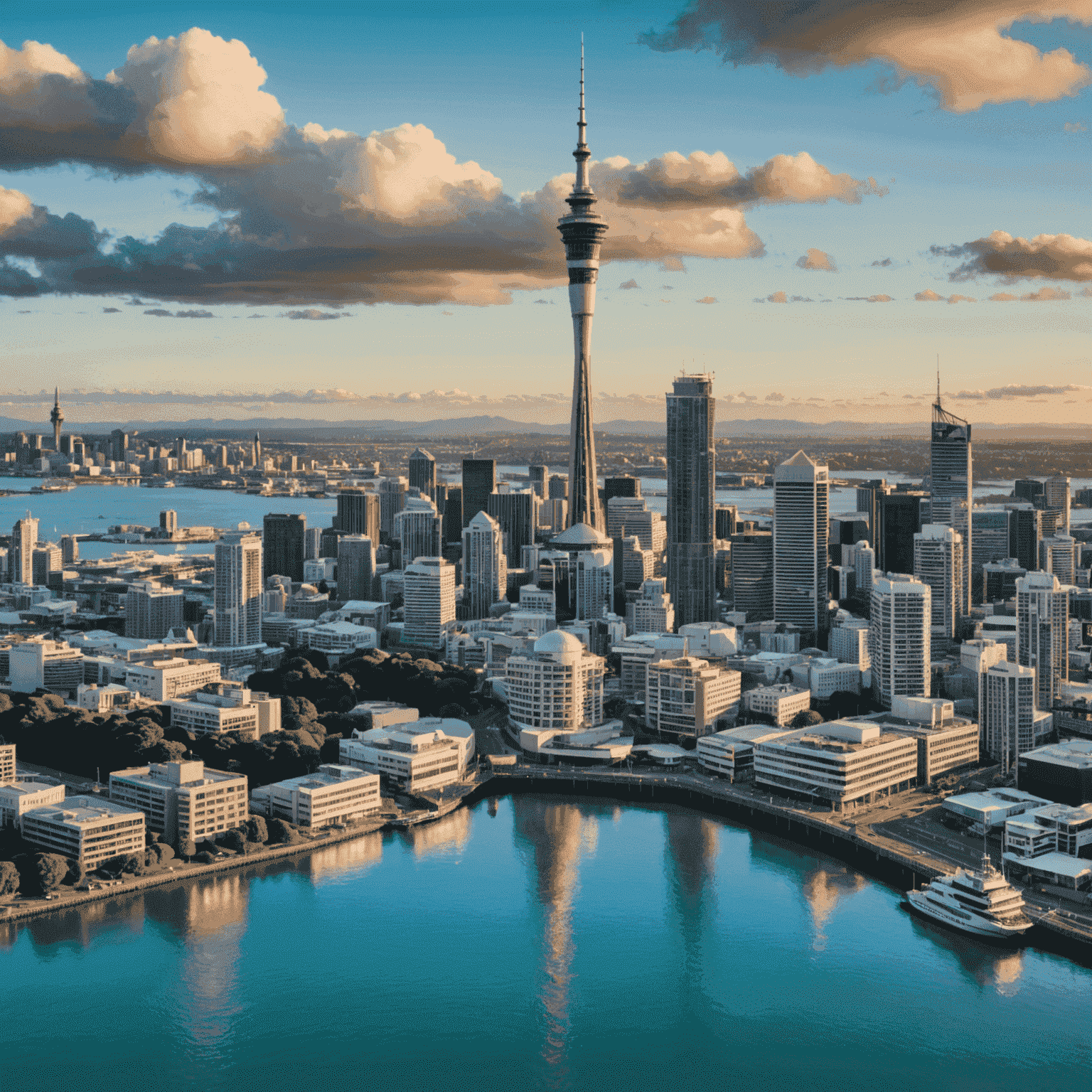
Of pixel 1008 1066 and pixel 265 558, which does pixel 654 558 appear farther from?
pixel 1008 1066

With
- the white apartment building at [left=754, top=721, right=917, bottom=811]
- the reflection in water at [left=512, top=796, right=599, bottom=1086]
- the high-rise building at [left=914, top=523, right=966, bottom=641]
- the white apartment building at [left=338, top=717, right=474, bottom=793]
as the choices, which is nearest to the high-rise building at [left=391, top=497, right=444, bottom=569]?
the high-rise building at [left=914, top=523, right=966, bottom=641]

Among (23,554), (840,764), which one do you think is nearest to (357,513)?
(23,554)

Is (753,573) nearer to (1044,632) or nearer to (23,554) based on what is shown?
(1044,632)

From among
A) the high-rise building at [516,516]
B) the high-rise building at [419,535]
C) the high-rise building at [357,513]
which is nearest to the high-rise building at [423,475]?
the high-rise building at [357,513]

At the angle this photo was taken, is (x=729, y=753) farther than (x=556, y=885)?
Yes

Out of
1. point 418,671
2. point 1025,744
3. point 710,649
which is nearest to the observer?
point 1025,744

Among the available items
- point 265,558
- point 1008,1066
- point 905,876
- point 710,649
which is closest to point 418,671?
point 710,649

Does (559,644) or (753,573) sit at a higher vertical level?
(753,573)
